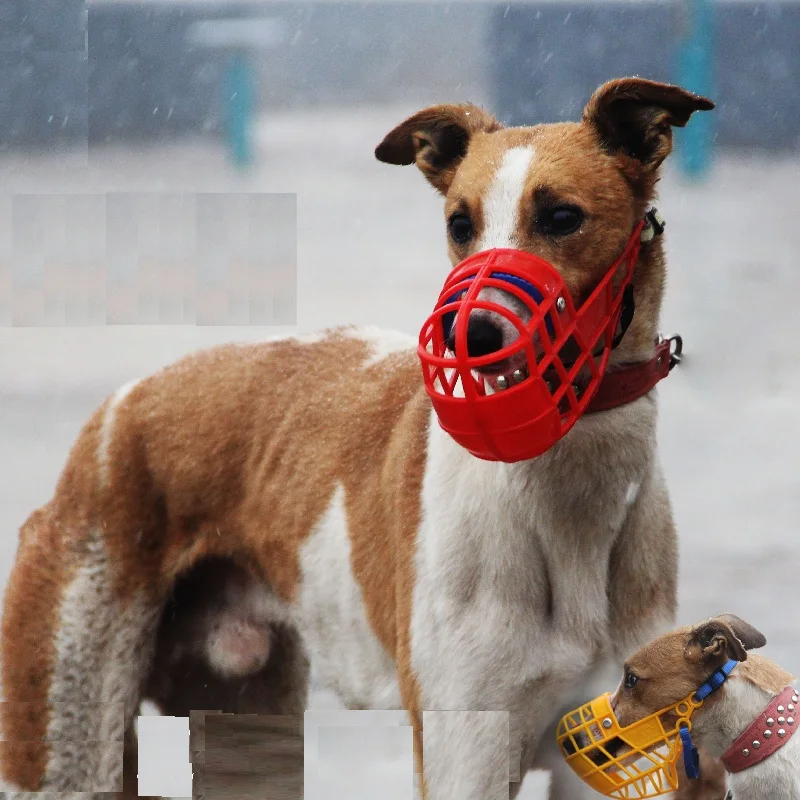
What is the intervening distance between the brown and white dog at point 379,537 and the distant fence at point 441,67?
7788 millimetres

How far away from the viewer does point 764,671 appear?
10.6 ft

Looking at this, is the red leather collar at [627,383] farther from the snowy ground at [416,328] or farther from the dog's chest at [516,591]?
the snowy ground at [416,328]

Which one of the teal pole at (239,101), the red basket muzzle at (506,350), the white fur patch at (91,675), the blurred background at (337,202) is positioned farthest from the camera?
the teal pole at (239,101)

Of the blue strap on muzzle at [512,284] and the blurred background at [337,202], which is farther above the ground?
the blue strap on muzzle at [512,284]

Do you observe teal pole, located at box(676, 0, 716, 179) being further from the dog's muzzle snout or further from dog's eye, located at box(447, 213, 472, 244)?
the dog's muzzle snout

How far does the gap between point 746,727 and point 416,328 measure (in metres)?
5.00

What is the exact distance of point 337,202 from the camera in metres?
12.0

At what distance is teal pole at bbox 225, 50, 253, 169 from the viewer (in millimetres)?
13531

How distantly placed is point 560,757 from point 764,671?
1.78ft

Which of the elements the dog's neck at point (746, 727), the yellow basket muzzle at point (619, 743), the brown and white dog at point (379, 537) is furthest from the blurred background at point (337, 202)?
the dog's neck at point (746, 727)

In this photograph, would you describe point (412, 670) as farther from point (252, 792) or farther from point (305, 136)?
point (305, 136)

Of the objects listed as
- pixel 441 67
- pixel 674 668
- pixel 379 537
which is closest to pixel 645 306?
pixel 674 668

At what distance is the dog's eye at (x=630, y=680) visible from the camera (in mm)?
3174

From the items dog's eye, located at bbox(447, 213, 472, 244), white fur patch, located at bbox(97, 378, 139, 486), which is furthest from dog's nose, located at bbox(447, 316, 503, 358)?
white fur patch, located at bbox(97, 378, 139, 486)
